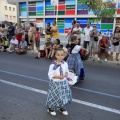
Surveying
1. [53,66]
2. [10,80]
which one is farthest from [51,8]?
[53,66]

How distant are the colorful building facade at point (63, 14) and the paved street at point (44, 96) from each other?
25890mm

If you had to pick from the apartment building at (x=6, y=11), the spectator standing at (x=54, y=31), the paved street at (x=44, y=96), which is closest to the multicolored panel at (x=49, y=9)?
the spectator standing at (x=54, y=31)

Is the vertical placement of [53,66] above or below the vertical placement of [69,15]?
below

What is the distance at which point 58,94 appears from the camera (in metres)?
4.01

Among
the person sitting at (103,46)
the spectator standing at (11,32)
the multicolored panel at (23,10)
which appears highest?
the multicolored panel at (23,10)

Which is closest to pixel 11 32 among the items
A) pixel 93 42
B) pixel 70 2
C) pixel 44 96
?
pixel 93 42

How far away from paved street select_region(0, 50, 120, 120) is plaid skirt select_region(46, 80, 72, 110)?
0.91 feet

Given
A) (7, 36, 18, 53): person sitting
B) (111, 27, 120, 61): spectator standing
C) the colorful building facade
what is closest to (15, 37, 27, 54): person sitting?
(7, 36, 18, 53): person sitting

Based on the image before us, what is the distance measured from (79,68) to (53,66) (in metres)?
2.57

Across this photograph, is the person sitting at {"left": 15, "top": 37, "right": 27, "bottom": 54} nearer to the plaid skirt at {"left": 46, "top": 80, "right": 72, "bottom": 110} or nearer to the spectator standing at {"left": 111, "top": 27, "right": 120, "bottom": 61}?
the spectator standing at {"left": 111, "top": 27, "right": 120, "bottom": 61}

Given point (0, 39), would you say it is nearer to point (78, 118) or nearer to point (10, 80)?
point (10, 80)

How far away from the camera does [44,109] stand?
14.7ft

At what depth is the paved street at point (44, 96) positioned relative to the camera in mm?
4234

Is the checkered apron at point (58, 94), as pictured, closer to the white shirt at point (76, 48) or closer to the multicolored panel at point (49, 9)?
the white shirt at point (76, 48)
